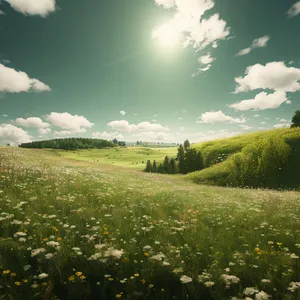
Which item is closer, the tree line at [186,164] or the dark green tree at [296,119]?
the tree line at [186,164]

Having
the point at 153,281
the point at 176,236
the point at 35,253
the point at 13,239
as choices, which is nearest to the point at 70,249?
the point at 35,253

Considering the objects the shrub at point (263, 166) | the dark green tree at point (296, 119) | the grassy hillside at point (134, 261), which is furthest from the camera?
the dark green tree at point (296, 119)

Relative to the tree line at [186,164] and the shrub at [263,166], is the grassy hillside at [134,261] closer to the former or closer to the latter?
the shrub at [263,166]

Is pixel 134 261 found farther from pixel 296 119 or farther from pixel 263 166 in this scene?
pixel 296 119

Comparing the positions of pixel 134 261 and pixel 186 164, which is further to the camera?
pixel 186 164

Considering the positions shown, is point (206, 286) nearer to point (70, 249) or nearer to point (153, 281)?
point (153, 281)

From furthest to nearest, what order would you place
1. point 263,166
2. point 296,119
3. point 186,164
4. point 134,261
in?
point 296,119
point 186,164
point 263,166
point 134,261

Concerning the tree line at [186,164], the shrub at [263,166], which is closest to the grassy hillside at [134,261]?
the shrub at [263,166]

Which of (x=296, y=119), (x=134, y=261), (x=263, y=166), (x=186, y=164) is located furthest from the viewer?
(x=296, y=119)

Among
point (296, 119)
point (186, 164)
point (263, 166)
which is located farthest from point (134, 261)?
point (296, 119)

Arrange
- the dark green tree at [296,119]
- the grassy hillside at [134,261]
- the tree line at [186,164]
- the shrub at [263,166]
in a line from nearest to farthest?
1. the grassy hillside at [134,261]
2. the shrub at [263,166]
3. the tree line at [186,164]
4. the dark green tree at [296,119]

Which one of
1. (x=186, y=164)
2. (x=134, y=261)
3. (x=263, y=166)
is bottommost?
(x=186, y=164)

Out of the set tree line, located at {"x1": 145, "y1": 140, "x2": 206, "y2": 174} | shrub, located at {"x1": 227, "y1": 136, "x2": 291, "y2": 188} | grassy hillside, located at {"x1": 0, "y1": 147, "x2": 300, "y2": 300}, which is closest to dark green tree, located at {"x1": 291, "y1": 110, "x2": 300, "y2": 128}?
tree line, located at {"x1": 145, "y1": 140, "x2": 206, "y2": 174}

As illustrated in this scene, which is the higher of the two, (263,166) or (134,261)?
(134,261)
